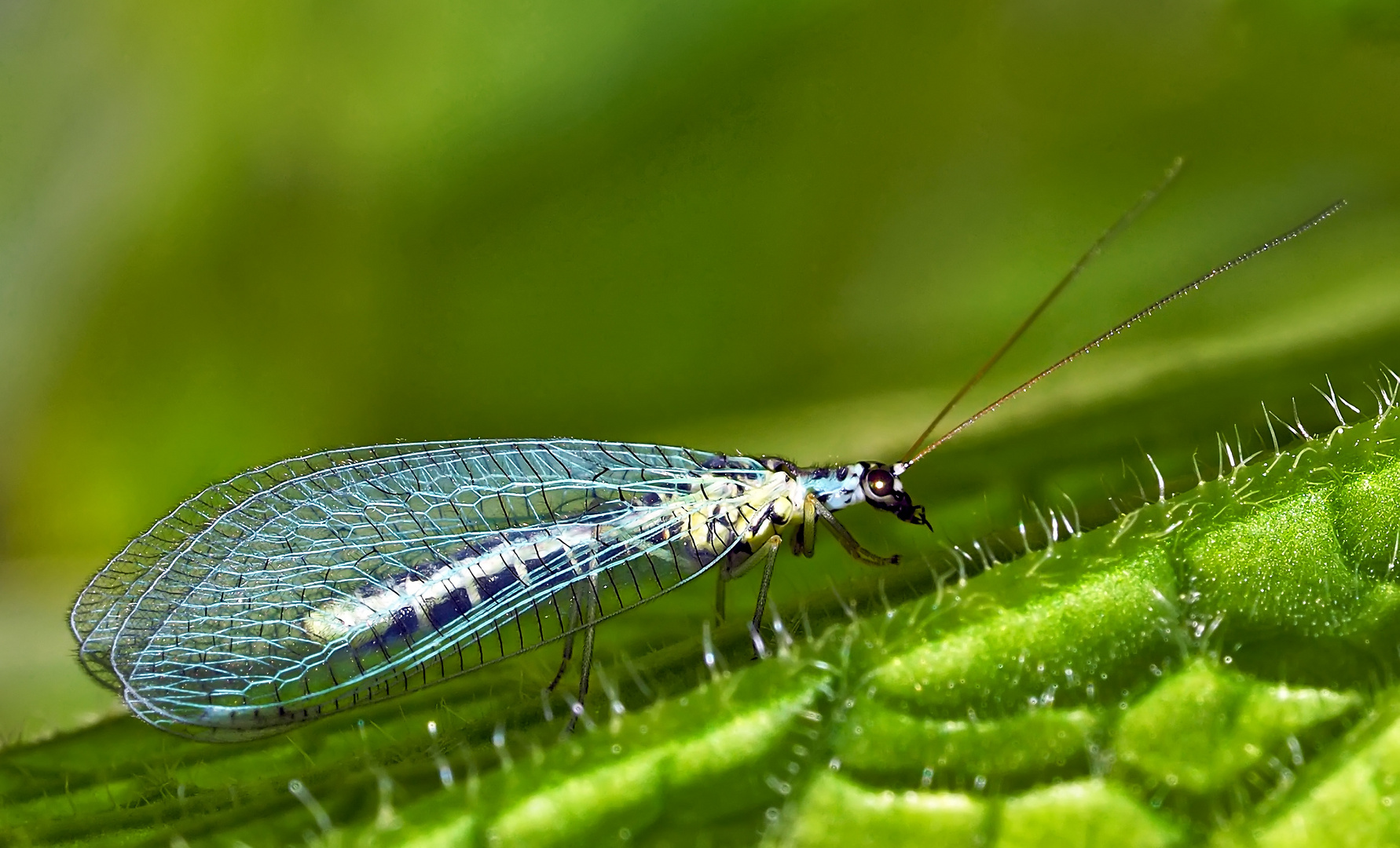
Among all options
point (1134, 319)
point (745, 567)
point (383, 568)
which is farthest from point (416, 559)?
point (1134, 319)

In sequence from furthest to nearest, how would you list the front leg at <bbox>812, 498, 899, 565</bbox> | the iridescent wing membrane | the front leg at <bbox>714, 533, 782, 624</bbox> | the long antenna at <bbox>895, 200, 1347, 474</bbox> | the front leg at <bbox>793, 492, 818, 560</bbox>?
the front leg at <bbox>793, 492, 818, 560</bbox>
the front leg at <bbox>714, 533, 782, 624</bbox>
the front leg at <bbox>812, 498, 899, 565</bbox>
the iridescent wing membrane
the long antenna at <bbox>895, 200, 1347, 474</bbox>

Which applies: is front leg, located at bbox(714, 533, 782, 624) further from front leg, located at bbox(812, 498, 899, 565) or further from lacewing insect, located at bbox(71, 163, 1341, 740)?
front leg, located at bbox(812, 498, 899, 565)

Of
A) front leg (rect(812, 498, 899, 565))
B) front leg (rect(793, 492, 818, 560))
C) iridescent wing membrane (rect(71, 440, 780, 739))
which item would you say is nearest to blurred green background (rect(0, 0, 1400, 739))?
front leg (rect(793, 492, 818, 560))

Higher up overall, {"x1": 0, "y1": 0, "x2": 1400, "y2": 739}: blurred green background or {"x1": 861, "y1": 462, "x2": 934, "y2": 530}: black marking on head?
{"x1": 0, "y1": 0, "x2": 1400, "y2": 739}: blurred green background

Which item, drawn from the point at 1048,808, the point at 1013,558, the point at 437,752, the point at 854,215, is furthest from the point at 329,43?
the point at 1048,808

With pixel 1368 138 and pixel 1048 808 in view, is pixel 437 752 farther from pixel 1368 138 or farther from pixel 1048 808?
pixel 1368 138

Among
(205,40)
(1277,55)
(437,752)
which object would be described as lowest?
(437,752)

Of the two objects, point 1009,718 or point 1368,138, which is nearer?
point 1009,718

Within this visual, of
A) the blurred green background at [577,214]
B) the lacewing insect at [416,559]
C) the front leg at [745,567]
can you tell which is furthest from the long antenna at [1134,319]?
the front leg at [745,567]
